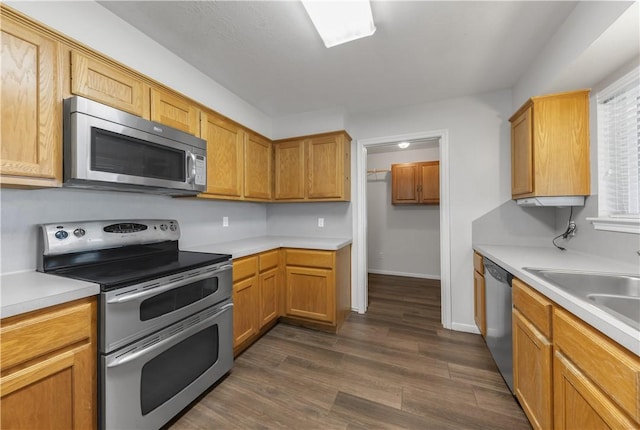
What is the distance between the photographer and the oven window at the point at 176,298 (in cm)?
122

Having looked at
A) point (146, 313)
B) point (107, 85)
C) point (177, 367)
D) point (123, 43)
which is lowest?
point (177, 367)

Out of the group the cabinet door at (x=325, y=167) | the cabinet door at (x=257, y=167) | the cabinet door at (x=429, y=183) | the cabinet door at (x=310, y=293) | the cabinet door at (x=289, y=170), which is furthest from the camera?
the cabinet door at (x=429, y=183)

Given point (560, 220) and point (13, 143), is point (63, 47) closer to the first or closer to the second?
point (13, 143)

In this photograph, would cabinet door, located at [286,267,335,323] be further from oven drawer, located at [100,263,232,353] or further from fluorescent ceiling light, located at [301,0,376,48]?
fluorescent ceiling light, located at [301,0,376,48]

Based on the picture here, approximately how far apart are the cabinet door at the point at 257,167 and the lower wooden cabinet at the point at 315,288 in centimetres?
76

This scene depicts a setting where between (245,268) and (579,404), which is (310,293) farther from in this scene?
(579,404)

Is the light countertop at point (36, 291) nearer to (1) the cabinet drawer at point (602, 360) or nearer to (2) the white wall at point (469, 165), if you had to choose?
(1) the cabinet drawer at point (602, 360)

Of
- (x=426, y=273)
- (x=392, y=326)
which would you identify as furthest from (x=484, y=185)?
(x=426, y=273)

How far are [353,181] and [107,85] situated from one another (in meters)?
2.30

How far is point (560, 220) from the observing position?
2102 mm

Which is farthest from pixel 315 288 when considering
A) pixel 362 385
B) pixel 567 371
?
pixel 567 371

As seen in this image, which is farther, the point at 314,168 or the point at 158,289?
the point at 314,168

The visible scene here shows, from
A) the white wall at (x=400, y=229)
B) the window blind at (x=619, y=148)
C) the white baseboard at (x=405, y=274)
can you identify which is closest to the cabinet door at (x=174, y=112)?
the window blind at (x=619, y=148)

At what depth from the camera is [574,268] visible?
1348 mm
